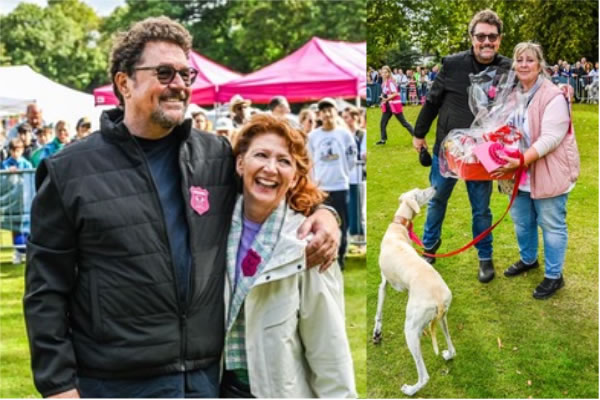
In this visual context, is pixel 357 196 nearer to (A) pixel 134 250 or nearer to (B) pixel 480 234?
(B) pixel 480 234

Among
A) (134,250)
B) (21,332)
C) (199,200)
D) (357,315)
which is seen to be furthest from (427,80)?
(21,332)

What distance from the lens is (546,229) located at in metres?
3.12

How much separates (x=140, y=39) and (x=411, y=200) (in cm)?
125

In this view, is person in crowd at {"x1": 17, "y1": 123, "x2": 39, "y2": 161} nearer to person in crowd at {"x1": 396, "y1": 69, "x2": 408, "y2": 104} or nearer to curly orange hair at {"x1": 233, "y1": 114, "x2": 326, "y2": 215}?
person in crowd at {"x1": 396, "y1": 69, "x2": 408, "y2": 104}

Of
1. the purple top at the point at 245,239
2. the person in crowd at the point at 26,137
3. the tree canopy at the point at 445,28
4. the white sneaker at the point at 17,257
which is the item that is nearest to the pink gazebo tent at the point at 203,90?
the person in crowd at the point at 26,137

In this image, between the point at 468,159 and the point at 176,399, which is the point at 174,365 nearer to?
the point at 176,399

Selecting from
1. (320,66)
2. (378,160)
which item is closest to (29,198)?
(320,66)

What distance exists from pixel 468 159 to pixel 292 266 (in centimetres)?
94

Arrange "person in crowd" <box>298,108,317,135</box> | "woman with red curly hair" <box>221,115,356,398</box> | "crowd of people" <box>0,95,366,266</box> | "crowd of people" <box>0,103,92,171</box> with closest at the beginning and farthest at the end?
1. "woman with red curly hair" <box>221,115,356,398</box>
2. "crowd of people" <box>0,95,366,266</box>
3. "person in crowd" <box>298,108,317,135</box>
4. "crowd of people" <box>0,103,92,171</box>

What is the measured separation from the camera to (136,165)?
2377 millimetres

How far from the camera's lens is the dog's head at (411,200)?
3025mm

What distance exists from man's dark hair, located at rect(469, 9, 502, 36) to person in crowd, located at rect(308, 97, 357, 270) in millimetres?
5204

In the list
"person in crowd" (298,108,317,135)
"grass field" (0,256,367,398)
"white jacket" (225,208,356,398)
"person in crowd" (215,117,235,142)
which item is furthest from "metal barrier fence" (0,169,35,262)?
"white jacket" (225,208,356,398)

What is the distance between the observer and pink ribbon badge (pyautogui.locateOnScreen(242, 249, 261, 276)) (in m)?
2.47
